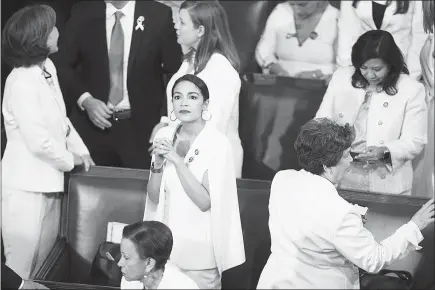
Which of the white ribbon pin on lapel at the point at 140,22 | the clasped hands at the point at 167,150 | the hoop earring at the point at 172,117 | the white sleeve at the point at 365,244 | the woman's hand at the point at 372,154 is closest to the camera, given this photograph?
the white sleeve at the point at 365,244

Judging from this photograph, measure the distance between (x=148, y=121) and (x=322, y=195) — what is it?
1.08 meters

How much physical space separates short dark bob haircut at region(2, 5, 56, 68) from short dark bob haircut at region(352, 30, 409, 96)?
3.44 feet

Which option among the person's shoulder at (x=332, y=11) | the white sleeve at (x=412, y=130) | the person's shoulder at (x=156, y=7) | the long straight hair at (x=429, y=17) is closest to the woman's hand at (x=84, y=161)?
the person's shoulder at (x=156, y=7)

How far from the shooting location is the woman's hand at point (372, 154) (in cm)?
355

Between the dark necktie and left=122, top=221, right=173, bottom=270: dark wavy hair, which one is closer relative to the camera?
left=122, top=221, right=173, bottom=270: dark wavy hair

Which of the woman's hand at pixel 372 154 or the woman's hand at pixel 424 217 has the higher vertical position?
the woman's hand at pixel 372 154

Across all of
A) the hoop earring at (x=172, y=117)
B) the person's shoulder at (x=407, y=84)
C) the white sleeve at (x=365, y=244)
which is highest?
the person's shoulder at (x=407, y=84)

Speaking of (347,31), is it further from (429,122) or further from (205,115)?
(205,115)

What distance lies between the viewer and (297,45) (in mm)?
4215

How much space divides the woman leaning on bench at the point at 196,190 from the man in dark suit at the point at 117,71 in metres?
0.51

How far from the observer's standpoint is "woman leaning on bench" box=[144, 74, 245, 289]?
330 centimetres

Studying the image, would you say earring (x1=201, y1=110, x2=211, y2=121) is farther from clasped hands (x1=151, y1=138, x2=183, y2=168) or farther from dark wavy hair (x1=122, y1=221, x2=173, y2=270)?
dark wavy hair (x1=122, y1=221, x2=173, y2=270)

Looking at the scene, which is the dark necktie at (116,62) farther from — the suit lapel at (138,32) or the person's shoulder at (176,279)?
the person's shoulder at (176,279)

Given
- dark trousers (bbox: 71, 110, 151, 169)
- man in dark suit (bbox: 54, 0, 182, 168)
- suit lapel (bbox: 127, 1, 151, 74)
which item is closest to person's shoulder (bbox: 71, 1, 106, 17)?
man in dark suit (bbox: 54, 0, 182, 168)
